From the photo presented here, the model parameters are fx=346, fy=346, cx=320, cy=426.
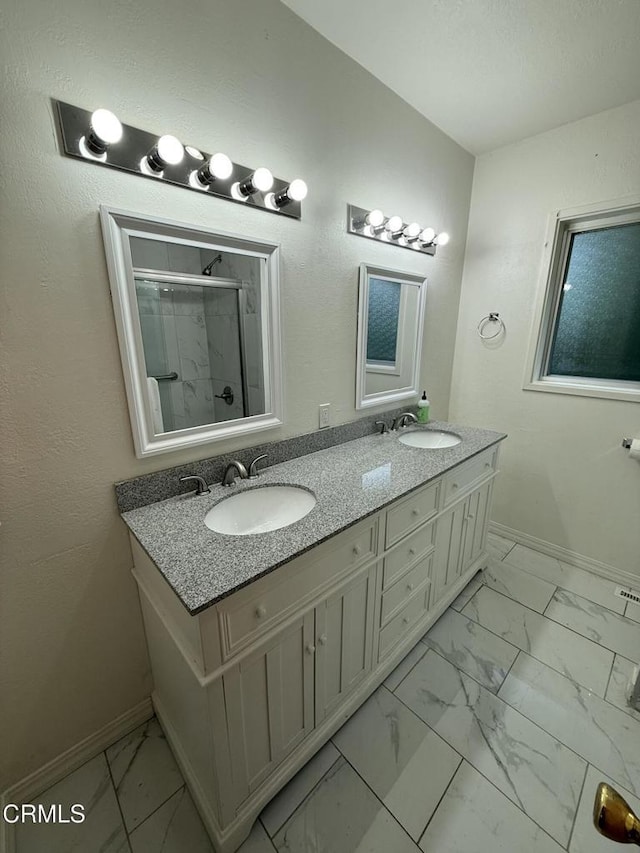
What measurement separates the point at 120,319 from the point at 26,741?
4.33ft

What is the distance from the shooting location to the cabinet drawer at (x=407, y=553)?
4.20ft

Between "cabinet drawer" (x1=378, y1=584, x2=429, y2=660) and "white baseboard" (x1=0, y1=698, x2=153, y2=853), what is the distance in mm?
920

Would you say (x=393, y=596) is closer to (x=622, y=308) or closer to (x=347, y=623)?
(x=347, y=623)

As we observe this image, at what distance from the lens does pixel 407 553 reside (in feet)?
4.47

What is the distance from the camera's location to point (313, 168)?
136 centimetres

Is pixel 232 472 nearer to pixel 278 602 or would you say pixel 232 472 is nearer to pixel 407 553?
pixel 278 602

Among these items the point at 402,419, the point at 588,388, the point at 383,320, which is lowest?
the point at 402,419

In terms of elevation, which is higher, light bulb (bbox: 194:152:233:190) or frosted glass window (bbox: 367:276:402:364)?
light bulb (bbox: 194:152:233:190)

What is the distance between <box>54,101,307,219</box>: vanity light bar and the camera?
0.85 m

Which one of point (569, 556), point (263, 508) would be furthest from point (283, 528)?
point (569, 556)

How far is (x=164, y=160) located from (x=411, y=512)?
1.36 meters

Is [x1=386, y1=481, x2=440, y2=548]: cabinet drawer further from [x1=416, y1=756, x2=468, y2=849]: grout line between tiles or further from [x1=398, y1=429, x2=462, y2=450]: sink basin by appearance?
[x1=416, y1=756, x2=468, y2=849]: grout line between tiles

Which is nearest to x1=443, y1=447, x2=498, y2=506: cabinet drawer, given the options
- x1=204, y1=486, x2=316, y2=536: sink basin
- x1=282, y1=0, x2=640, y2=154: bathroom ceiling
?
x1=204, y1=486, x2=316, y2=536: sink basin

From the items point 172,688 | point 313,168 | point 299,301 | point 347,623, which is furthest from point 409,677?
point 313,168
